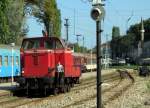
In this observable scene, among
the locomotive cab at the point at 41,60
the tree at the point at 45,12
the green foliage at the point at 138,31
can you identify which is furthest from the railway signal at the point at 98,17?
the green foliage at the point at 138,31

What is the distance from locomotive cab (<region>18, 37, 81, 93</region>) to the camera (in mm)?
27109

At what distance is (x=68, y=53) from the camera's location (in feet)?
91.2

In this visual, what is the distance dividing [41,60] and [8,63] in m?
15.9

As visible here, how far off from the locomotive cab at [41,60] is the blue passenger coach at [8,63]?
43.5 ft

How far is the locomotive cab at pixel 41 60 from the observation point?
2711 centimetres

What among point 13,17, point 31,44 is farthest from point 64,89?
point 13,17

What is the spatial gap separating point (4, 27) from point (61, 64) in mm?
37604

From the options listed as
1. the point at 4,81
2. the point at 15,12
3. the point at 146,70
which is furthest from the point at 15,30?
the point at 4,81

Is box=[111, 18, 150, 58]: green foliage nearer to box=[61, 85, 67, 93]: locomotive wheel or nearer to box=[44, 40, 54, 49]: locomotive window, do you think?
box=[61, 85, 67, 93]: locomotive wheel

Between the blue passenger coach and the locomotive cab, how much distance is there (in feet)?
43.5

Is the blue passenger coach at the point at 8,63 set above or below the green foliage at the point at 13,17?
below

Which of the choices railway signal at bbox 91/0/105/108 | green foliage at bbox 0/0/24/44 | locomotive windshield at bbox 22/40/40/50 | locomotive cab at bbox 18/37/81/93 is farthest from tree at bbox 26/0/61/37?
railway signal at bbox 91/0/105/108

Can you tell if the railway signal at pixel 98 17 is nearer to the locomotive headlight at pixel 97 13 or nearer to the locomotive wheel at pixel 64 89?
the locomotive headlight at pixel 97 13

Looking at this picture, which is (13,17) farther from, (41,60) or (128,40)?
(128,40)
